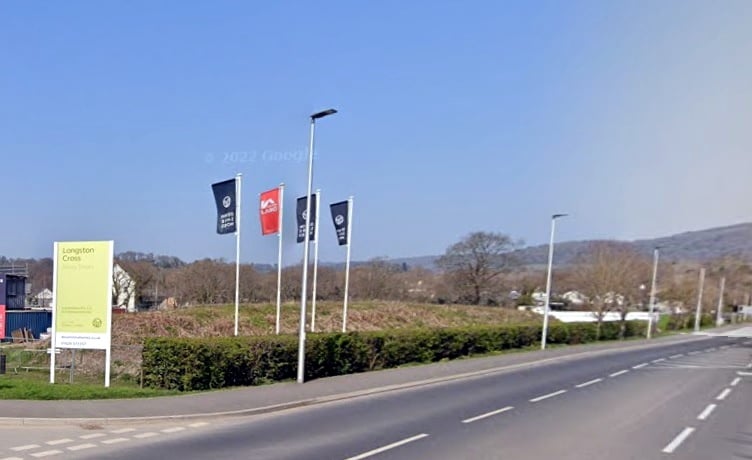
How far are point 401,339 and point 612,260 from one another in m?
44.1

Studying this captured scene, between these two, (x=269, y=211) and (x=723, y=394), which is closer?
(x=723, y=394)

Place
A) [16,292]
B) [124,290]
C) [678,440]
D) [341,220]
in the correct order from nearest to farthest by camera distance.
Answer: [678,440]
[341,220]
[16,292]
[124,290]

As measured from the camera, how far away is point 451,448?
36.1 ft

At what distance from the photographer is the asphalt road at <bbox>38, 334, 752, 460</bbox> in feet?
34.9

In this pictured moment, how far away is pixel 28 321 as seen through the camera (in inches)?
1544

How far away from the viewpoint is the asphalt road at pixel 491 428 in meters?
10.6

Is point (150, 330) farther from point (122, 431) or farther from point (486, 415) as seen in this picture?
point (486, 415)

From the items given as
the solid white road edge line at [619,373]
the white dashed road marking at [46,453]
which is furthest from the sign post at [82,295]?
the solid white road edge line at [619,373]

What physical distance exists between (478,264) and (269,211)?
2322 inches

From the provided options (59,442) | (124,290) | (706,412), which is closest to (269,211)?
(59,442)

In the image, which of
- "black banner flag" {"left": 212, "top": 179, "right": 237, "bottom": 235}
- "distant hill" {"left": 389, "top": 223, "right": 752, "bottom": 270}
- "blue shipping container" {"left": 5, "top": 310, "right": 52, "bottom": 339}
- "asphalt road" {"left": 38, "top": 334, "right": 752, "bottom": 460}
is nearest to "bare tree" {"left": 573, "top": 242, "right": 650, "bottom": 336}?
"asphalt road" {"left": 38, "top": 334, "right": 752, "bottom": 460}

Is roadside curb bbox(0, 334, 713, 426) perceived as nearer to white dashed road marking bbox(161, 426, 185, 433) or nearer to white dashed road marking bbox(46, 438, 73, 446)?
white dashed road marking bbox(161, 426, 185, 433)

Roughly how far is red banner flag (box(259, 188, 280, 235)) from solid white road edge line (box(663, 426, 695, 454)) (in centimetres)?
1519

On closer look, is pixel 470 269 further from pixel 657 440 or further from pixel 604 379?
pixel 657 440
